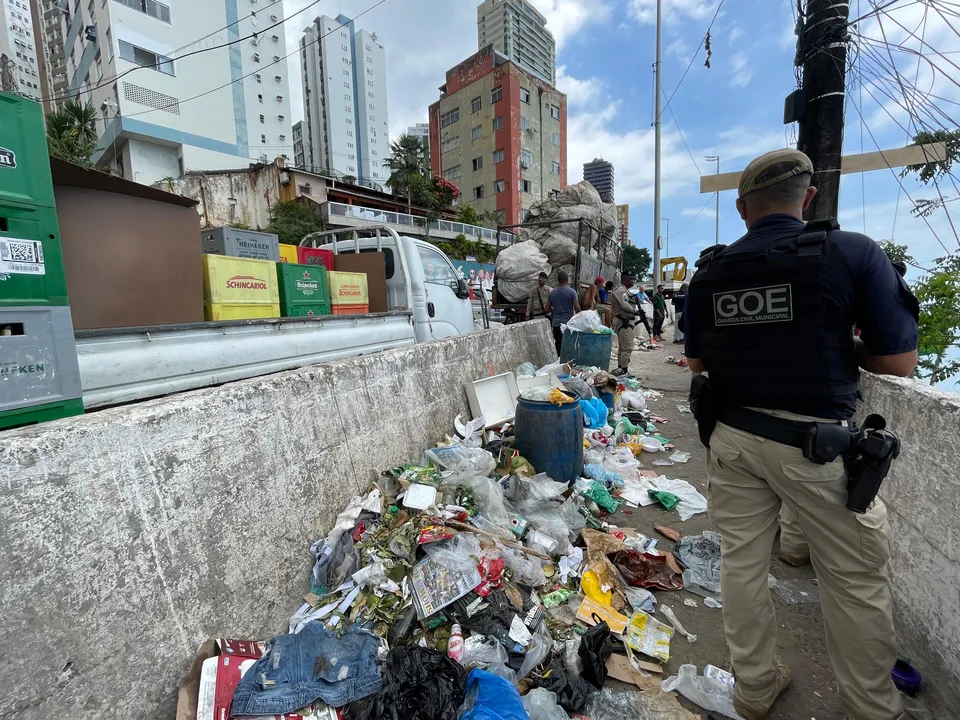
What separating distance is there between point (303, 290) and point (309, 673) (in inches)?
148

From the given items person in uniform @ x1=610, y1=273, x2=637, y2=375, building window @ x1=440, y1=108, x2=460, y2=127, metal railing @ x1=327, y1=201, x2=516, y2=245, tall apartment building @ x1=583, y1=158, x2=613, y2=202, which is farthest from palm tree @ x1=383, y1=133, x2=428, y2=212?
person in uniform @ x1=610, y1=273, x2=637, y2=375

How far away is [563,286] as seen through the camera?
8016 millimetres

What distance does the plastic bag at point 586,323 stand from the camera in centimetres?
664

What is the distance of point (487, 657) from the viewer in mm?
1920

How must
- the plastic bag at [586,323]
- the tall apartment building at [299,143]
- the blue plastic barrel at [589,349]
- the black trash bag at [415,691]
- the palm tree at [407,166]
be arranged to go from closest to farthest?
the black trash bag at [415,691]
the blue plastic barrel at [589,349]
the plastic bag at [586,323]
the palm tree at [407,166]
the tall apartment building at [299,143]

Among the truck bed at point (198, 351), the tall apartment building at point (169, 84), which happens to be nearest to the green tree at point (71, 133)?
the tall apartment building at point (169, 84)

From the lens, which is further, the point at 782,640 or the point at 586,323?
the point at 586,323

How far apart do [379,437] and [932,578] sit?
2789mm

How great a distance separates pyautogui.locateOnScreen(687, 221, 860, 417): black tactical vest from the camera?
1544mm

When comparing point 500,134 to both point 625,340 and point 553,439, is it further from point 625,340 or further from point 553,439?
point 553,439

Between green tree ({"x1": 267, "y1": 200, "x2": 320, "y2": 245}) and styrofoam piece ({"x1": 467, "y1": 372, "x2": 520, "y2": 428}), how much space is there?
22.0 m

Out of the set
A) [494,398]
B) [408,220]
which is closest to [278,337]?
[494,398]

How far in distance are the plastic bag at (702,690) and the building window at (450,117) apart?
49274 mm

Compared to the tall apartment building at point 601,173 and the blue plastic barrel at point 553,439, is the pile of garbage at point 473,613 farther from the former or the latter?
the tall apartment building at point 601,173
